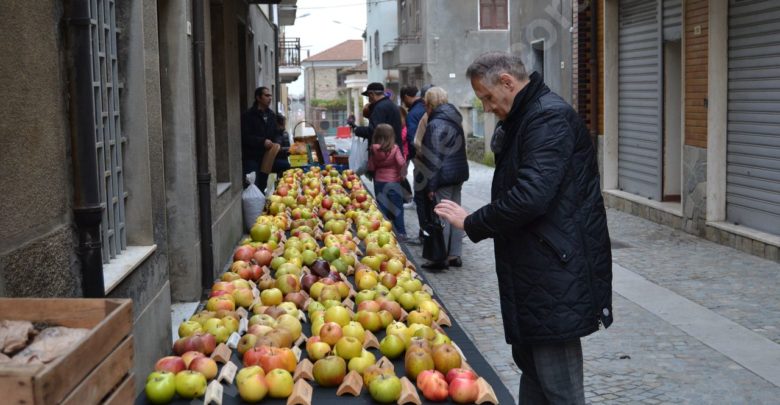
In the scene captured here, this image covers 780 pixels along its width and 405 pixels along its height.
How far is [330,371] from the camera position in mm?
4461

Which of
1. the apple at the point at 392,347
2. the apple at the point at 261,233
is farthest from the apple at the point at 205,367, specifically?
the apple at the point at 261,233

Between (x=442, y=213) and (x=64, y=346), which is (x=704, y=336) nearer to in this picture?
(x=442, y=213)

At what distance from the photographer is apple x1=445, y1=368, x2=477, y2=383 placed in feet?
14.5

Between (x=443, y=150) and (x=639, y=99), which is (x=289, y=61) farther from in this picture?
(x=443, y=150)

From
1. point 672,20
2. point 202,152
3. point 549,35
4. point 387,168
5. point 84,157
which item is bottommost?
point 387,168

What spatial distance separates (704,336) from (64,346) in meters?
5.67

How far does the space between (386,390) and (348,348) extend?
61cm

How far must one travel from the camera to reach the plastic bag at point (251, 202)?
11.8 metres

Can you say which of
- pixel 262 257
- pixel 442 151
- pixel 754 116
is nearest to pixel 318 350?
pixel 262 257

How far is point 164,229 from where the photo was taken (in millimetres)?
6238

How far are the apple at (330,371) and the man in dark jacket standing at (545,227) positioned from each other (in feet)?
2.65

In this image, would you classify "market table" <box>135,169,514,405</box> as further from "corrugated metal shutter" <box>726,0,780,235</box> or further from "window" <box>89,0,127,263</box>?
"corrugated metal shutter" <box>726,0,780,235</box>

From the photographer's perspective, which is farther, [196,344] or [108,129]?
[108,129]

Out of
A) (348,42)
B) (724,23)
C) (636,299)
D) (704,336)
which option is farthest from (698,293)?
(348,42)
